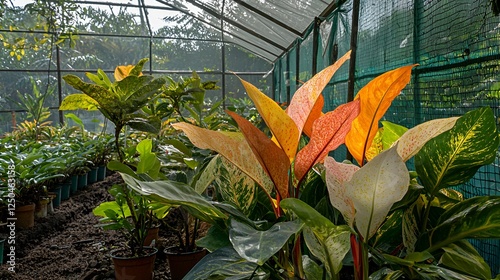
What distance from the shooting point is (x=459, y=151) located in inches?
26.1

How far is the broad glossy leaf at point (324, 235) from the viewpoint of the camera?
53cm

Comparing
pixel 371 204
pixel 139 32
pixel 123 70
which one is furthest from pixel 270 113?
pixel 139 32

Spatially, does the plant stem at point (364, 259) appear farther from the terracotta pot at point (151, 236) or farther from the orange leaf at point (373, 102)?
the terracotta pot at point (151, 236)

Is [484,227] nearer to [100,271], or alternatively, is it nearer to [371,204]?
[371,204]

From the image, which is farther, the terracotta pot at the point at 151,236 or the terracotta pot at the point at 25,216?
the terracotta pot at the point at 25,216

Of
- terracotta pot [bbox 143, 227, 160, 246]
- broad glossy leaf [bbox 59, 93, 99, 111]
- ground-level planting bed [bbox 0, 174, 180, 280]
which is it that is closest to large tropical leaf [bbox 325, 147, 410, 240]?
broad glossy leaf [bbox 59, 93, 99, 111]

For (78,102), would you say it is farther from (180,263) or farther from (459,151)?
(459,151)

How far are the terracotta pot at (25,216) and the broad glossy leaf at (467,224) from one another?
2.62 m

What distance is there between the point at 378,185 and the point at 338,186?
88 mm

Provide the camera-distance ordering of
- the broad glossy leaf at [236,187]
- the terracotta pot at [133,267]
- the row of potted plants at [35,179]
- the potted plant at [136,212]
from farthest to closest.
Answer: the row of potted plants at [35,179] → the terracotta pot at [133,267] → the potted plant at [136,212] → the broad glossy leaf at [236,187]

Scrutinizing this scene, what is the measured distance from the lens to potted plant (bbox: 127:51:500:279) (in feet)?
1.77

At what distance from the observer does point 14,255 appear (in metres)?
2.17

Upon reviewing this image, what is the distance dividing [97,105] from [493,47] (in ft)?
3.95

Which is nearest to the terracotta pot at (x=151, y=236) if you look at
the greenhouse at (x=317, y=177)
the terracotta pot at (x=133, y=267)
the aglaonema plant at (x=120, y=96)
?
the greenhouse at (x=317, y=177)
